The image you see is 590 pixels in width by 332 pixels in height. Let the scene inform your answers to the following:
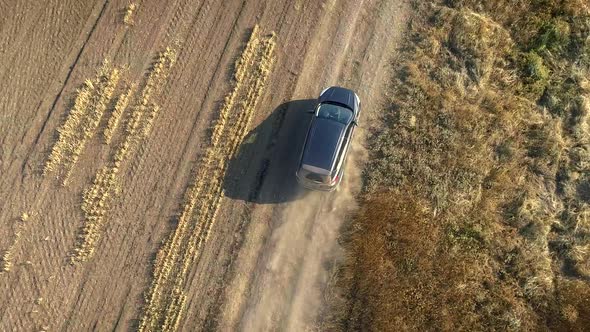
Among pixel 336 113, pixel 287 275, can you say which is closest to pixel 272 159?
pixel 336 113

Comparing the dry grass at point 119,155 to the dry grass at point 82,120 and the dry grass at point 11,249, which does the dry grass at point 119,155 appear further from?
the dry grass at point 11,249

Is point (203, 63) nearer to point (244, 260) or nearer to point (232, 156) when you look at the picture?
point (232, 156)

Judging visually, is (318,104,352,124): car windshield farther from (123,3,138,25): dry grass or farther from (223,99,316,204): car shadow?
(123,3,138,25): dry grass

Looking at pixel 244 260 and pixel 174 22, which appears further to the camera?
pixel 174 22

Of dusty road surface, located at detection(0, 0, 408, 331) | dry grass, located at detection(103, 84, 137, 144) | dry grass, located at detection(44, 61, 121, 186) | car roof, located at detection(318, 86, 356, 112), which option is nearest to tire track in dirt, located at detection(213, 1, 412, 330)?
dusty road surface, located at detection(0, 0, 408, 331)

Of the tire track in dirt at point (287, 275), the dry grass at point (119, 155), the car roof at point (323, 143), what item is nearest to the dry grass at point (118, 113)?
the dry grass at point (119, 155)

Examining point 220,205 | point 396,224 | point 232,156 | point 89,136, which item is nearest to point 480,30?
point 396,224

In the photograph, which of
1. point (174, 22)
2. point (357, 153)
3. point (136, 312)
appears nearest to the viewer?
point (136, 312)
